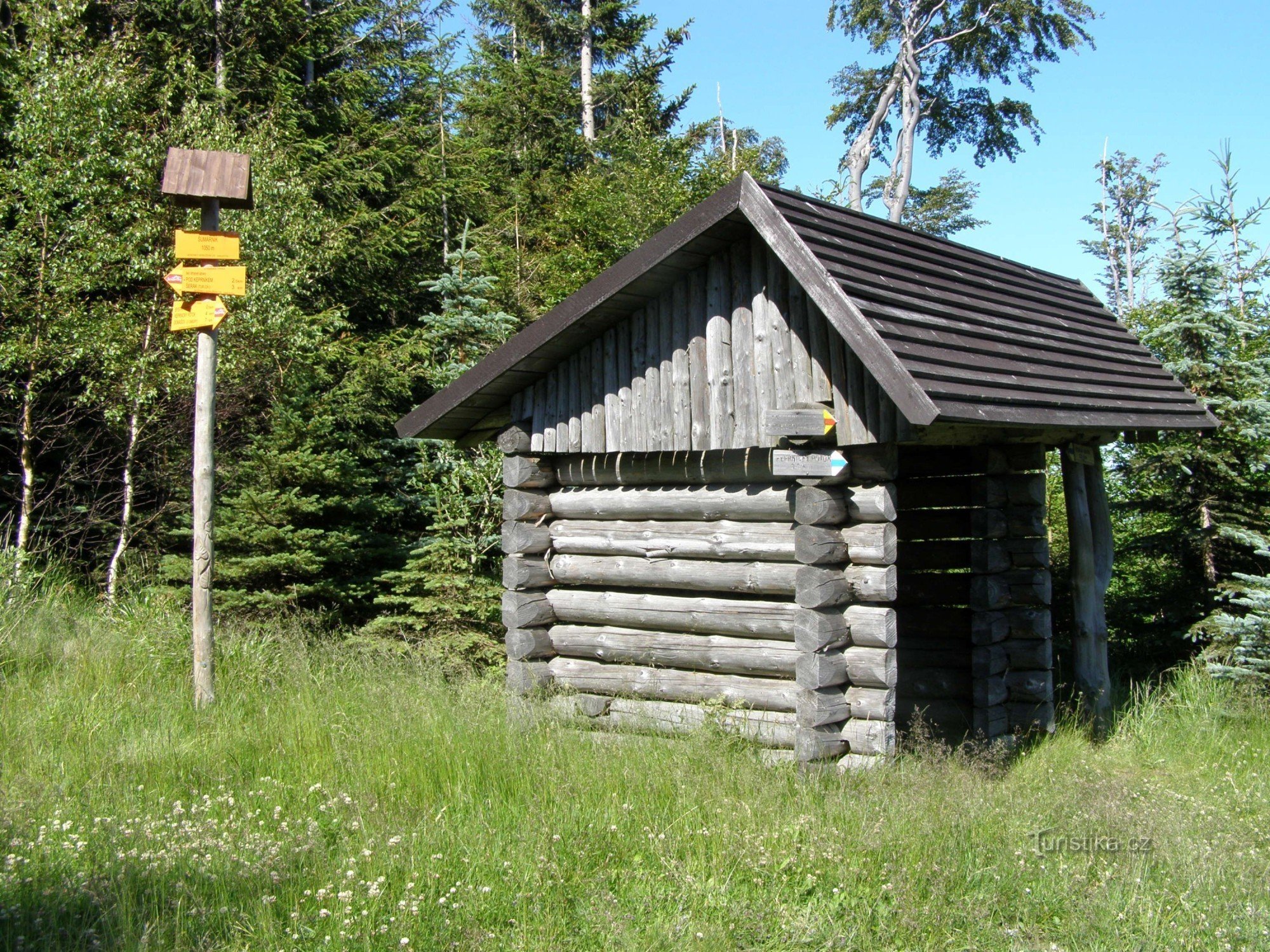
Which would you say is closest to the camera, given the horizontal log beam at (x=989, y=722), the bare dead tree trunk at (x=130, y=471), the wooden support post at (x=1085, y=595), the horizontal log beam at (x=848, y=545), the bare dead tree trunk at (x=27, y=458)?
the horizontal log beam at (x=848, y=545)

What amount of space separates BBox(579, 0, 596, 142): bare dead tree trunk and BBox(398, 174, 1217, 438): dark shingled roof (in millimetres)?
16666

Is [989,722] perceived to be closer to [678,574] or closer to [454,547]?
[678,574]

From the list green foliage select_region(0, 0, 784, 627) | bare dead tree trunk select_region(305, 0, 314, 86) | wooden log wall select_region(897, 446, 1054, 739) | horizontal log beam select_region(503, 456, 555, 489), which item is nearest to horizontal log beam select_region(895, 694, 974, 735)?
wooden log wall select_region(897, 446, 1054, 739)

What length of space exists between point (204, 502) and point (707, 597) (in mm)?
3610

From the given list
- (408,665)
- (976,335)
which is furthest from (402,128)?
(976,335)

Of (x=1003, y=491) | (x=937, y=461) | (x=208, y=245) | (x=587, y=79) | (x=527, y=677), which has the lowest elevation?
(x=527, y=677)

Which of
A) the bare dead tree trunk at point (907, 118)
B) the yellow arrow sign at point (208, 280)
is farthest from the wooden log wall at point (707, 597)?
the bare dead tree trunk at point (907, 118)

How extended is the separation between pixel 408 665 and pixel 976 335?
18.4 ft

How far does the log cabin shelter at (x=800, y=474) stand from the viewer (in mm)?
6309

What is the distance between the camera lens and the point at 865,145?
28.1m

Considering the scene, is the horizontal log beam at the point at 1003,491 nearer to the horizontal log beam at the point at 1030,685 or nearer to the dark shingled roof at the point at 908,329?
the dark shingled roof at the point at 908,329

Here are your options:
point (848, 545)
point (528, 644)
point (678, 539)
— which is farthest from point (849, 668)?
point (528, 644)

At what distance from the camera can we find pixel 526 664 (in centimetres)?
799

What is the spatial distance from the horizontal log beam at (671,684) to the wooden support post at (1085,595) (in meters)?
3.16
